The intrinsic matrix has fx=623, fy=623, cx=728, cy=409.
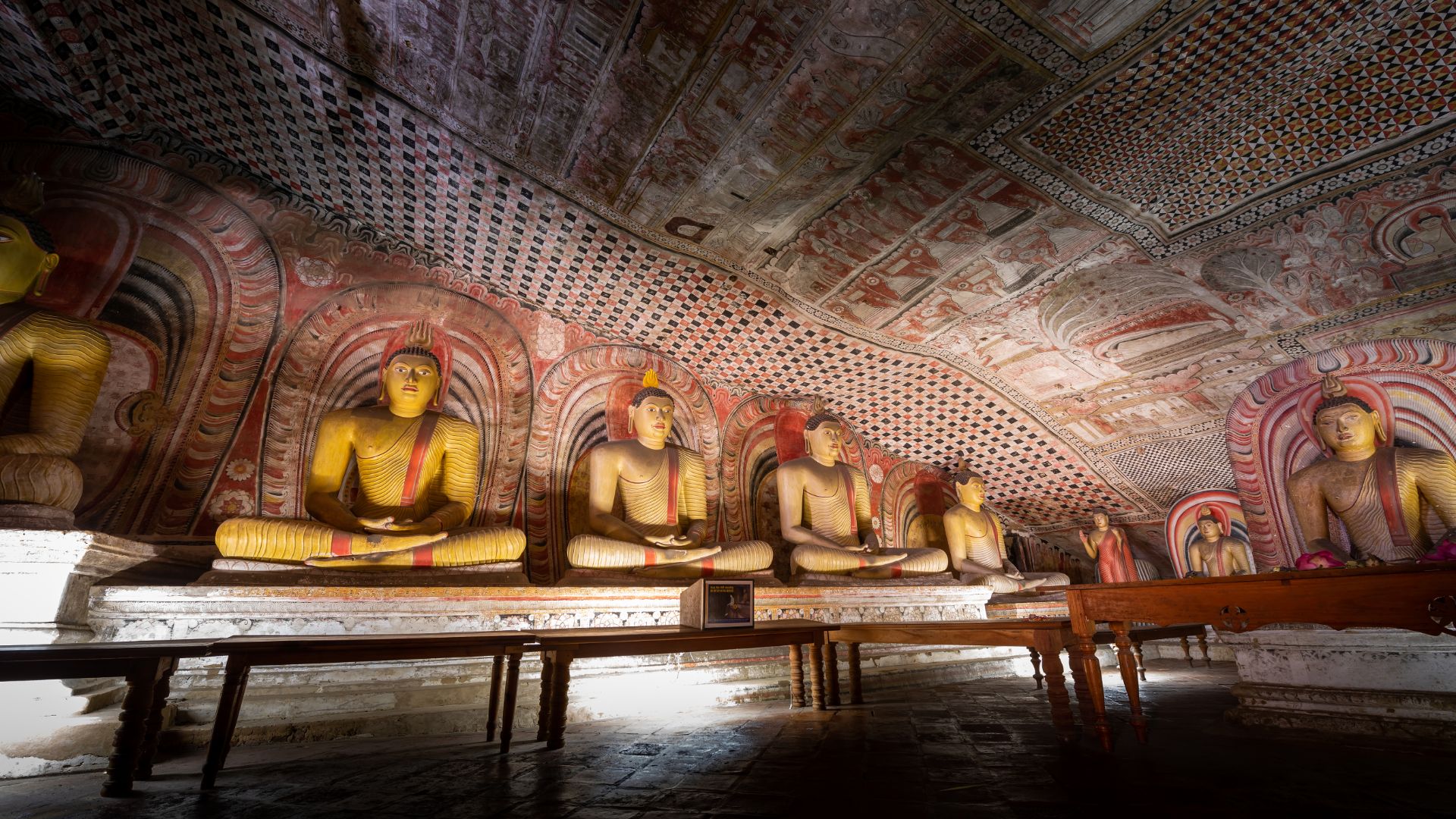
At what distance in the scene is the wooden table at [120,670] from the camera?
187 centimetres

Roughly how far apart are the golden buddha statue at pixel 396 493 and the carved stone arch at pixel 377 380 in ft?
0.63

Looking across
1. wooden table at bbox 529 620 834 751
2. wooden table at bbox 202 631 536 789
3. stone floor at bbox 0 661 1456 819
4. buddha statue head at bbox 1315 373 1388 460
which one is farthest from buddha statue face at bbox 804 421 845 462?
wooden table at bbox 202 631 536 789

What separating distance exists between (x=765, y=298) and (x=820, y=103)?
2190 millimetres

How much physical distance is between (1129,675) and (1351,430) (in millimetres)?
3902

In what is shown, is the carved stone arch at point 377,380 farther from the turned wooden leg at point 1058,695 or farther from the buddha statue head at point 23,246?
the turned wooden leg at point 1058,695

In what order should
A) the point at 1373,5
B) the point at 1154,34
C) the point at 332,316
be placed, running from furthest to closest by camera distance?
the point at 332,316 → the point at 1154,34 → the point at 1373,5

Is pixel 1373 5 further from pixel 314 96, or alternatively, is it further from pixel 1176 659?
pixel 1176 659

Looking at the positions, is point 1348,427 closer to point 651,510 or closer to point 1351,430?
point 1351,430

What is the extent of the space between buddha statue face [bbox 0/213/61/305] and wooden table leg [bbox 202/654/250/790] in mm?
3694

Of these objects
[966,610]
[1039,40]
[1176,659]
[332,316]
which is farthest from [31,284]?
[1176,659]

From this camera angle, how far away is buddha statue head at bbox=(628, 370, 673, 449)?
19.6ft

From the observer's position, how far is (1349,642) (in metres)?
3.31

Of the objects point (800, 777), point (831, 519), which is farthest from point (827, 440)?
point (800, 777)

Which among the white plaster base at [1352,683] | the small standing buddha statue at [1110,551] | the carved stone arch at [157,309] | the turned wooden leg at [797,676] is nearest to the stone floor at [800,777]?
the white plaster base at [1352,683]
